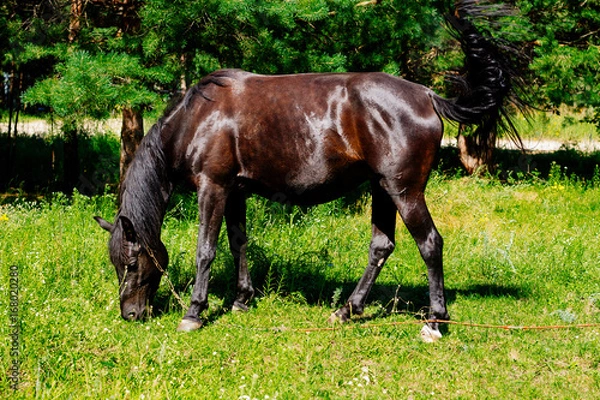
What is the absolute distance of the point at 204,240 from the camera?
5.12m

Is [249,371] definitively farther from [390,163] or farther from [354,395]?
[390,163]

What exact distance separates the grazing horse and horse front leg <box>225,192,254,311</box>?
332 mm

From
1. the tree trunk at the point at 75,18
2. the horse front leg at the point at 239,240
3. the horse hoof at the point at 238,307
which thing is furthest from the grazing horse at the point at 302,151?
the tree trunk at the point at 75,18

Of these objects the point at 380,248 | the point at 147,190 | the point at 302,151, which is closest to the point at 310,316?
the point at 380,248

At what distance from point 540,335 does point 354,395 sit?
193cm

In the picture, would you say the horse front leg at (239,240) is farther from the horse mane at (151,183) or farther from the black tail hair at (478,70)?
the black tail hair at (478,70)

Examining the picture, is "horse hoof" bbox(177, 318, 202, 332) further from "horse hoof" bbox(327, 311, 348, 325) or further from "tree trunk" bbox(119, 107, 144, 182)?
"tree trunk" bbox(119, 107, 144, 182)

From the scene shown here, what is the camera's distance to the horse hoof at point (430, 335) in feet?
15.8

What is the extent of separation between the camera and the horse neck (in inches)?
198

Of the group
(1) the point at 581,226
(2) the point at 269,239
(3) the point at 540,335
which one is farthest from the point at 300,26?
(3) the point at 540,335

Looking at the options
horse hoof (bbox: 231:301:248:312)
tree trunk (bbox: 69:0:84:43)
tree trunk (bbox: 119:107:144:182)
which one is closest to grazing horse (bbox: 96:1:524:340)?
horse hoof (bbox: 231:301:248:312)

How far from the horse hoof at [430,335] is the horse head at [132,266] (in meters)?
2.15

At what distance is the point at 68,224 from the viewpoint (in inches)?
290

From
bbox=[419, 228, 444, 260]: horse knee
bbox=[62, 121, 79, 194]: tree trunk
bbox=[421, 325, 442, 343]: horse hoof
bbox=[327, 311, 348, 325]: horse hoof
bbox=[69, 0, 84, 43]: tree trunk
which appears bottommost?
bbox=[62, 121, 79, 194]: tree trunk
